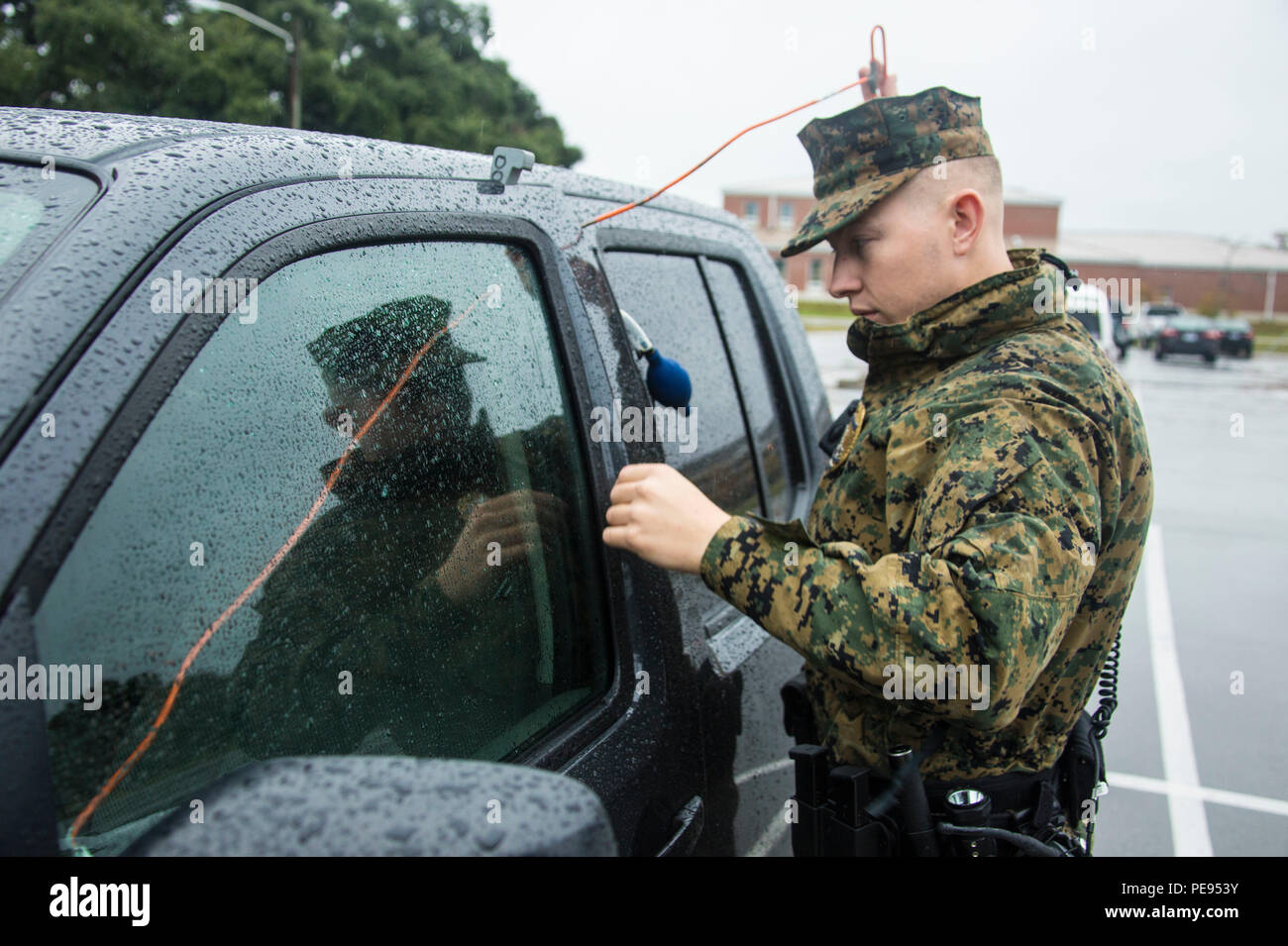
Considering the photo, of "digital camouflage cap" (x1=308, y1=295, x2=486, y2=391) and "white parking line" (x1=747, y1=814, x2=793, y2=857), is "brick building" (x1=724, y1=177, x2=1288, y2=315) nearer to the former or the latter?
"white parking line" (x1=747, y1=814, x2=793, y2=857)

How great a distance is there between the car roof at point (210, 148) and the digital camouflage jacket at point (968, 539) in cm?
68

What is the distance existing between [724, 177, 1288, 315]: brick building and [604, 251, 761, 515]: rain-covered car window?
57.0m

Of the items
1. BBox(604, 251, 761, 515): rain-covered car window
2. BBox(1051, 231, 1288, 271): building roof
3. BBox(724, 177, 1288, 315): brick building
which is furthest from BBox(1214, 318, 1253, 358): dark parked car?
BBox(604, 251, 761, 515): rain-covered car window

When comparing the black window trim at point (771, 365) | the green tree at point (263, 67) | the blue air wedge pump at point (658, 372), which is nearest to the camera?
the blue air wedge pump at point (658, 372)

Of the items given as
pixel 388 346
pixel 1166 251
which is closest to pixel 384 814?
pixel 388 346

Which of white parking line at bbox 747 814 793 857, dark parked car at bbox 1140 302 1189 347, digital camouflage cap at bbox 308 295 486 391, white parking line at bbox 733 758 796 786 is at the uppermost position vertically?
dark parked car at bbox 1140 302 1189 347

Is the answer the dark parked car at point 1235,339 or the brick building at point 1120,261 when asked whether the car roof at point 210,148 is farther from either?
the brick building at point 1120,261

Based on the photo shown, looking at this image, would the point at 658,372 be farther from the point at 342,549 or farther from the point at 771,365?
the point at 771,365

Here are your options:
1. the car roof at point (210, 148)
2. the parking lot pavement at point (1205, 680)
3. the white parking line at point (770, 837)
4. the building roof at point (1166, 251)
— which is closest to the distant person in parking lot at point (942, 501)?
the white parking line at point (770, 837)

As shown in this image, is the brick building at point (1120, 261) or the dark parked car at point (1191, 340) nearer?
the dark parked car at point (1191, 340)

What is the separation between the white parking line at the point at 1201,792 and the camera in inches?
159

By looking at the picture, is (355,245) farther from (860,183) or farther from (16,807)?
(860,183)

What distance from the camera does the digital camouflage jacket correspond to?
1.29 metres
